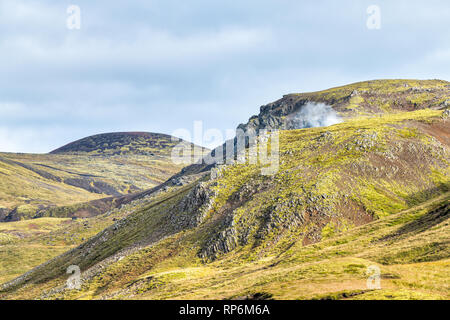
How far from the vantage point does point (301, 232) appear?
8819 centimetres

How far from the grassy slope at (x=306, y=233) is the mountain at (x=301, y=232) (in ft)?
1.05

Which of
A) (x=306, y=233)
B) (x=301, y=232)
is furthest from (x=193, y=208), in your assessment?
(x=306, y=233)

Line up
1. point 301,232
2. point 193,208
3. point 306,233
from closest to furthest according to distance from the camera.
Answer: point 306,233, point 301,232, point 193,208

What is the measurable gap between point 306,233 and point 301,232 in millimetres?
1185

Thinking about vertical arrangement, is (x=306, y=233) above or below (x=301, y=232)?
below

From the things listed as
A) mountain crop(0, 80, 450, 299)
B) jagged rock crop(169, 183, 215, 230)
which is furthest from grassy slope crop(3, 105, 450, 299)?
jagged rock crop(169, 183, 215, 230)

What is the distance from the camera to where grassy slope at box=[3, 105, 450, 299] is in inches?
2090

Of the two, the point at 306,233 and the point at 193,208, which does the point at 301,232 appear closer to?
the point at 306,233

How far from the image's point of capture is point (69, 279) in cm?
10600

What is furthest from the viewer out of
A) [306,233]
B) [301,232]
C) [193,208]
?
[193,208]

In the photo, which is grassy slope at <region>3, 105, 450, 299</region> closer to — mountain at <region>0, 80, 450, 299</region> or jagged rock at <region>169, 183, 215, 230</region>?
mountain at <region>0, 80, 450, 299</region>

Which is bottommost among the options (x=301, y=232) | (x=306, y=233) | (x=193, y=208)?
(x=306, y=233)

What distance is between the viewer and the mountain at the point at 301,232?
52.3 meters
